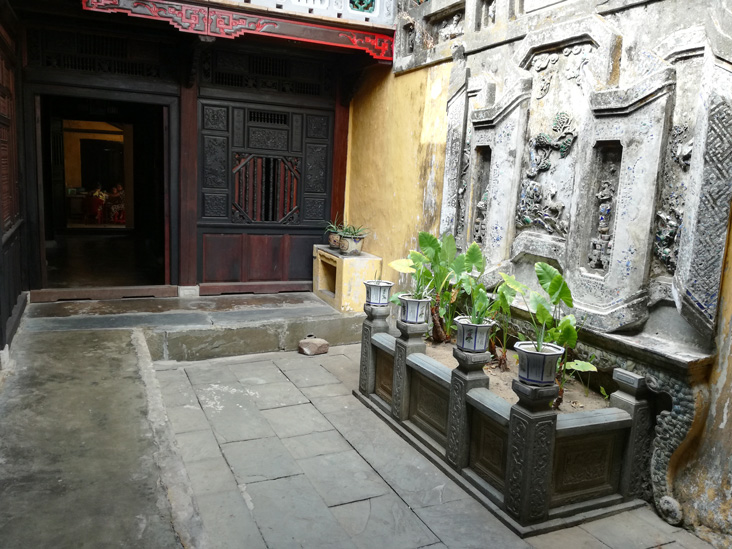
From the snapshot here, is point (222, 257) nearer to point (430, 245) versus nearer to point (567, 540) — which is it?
point (430, 245)

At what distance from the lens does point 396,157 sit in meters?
7.56

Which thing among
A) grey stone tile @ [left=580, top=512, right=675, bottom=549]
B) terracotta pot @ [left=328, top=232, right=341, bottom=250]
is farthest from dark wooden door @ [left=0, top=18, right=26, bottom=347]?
grey stone tile @ [left=580, top=512, right=675, bottom=549]

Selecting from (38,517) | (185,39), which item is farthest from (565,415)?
(185,39)

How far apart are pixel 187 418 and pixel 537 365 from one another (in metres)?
3.04

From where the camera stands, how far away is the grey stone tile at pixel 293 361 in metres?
6.52

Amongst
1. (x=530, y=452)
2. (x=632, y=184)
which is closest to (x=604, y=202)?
(x=632, y=184)

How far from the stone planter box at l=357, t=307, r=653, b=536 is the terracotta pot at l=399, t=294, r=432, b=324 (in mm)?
433

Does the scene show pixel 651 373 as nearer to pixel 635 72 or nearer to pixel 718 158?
pixel 718 158

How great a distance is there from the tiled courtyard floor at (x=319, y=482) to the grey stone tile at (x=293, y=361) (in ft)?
1.67

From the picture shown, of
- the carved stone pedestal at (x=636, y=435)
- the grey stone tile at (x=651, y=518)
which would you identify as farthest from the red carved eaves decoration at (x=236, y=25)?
the grey stone tile at (x=651, y=518)

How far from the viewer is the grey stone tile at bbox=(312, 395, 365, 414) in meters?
5.46

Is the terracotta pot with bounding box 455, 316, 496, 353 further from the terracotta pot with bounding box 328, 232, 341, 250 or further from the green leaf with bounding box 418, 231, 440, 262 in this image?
the terracotta pot with bounding box 328, 232, 341, 250

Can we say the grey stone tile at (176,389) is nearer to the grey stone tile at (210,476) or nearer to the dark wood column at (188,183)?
the grey stone tile at (210,476)

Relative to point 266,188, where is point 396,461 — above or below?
below
